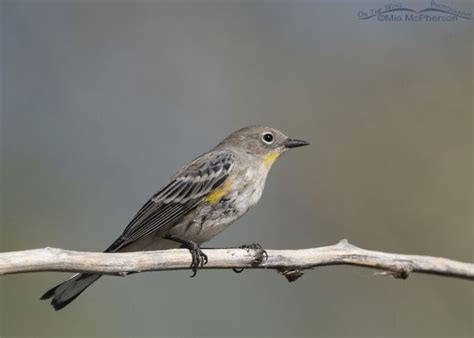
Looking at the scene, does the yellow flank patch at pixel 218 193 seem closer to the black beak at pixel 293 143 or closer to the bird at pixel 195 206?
the bird at pixel 195 206

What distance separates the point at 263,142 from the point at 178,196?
1279 millimetres

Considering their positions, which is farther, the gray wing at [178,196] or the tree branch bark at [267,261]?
the gray wing at [178,196]

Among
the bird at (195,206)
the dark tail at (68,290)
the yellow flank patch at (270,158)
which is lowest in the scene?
the dark tail at (68,290)

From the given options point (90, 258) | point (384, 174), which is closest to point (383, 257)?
point (90, 258)

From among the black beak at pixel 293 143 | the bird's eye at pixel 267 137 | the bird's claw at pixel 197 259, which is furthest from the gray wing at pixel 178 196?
the bird's claw at pixel 197 259

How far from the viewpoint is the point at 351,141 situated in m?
8.11

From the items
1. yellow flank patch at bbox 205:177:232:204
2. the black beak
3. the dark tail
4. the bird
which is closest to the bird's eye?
the black beak

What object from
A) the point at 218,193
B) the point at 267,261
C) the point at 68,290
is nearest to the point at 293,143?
the point at 218,193

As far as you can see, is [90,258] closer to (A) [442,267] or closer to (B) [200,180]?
(B) [200,180]

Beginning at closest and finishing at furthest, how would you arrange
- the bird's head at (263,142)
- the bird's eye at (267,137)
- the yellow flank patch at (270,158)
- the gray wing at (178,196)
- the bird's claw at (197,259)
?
the bird's claw at (197,259), the gray wing at (178,196), the yellow flank patch at (270,158), the bird's head at (263,142), the bird's eye at (267,137)

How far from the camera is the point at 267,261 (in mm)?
5078

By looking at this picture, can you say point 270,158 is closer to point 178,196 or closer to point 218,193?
point 218,193

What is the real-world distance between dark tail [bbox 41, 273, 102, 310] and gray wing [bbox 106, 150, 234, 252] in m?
0.40

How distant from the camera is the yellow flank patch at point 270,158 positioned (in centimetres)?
694
